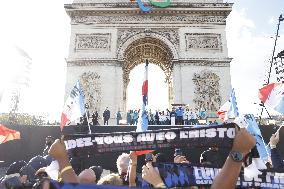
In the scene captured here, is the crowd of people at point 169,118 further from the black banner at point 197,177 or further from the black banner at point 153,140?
the black banner at point 153,140

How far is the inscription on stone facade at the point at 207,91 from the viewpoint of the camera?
23.0 meters

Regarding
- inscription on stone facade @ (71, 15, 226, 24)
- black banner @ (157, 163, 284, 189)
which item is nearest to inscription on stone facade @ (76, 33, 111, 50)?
inscription on stone facade @ (71, 15, 226, 24)

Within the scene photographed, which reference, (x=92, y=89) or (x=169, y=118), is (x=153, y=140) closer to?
(x=169, y=118)

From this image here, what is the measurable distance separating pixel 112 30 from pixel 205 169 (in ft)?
75.3

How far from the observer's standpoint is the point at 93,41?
2514cm

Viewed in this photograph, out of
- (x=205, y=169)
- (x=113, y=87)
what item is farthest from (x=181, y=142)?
(x=113, y=87)

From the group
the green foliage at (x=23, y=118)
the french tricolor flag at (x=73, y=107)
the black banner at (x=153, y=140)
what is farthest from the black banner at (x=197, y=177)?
the green foliage at (x=23, y=118)

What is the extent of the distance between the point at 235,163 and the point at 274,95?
15.1 ft

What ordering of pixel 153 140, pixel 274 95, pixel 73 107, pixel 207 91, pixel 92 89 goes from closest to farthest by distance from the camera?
pixel 153 140 → pixel 274 95 → pixel 73 107 → pixel 207 91 → pixel 92 89

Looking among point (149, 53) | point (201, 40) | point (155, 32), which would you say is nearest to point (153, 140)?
point (155, 32)

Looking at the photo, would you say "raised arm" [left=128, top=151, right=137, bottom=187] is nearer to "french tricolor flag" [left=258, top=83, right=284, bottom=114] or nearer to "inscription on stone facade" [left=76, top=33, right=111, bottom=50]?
"french tricolor flag" [left=258, top=83, right=284, bottom=114]

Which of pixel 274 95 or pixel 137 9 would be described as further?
pixel 137 9

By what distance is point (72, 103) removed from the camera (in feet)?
21.2

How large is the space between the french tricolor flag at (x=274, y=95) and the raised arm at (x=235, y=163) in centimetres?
428
